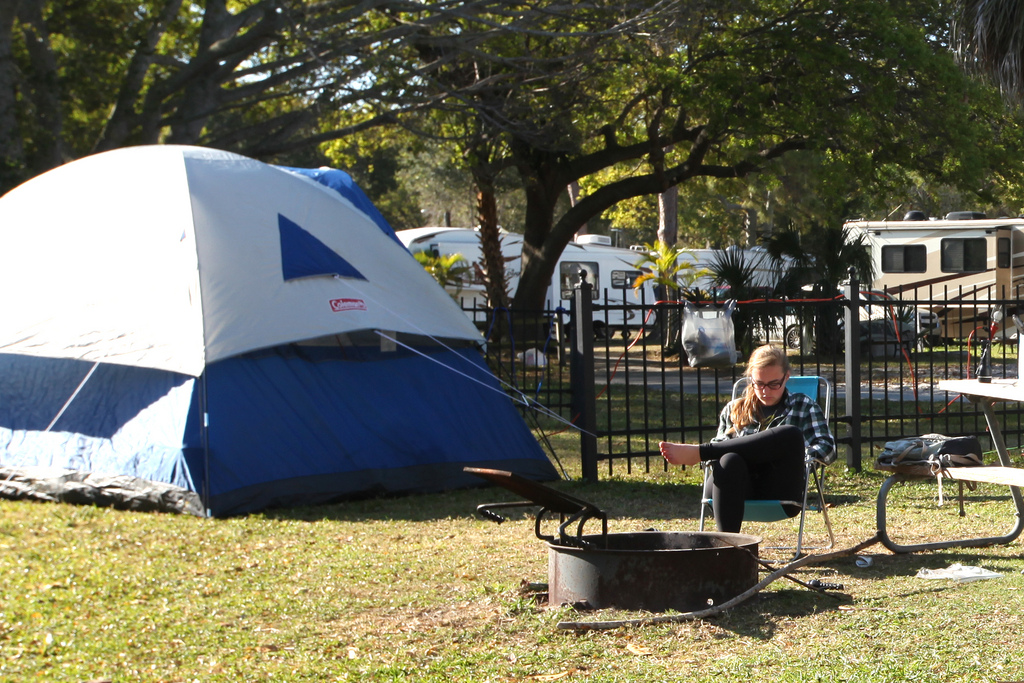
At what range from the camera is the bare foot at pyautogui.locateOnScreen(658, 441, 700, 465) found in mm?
5156

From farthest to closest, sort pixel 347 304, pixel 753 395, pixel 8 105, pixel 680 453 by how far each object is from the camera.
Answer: pixel 8 105, pixel 347 304, pixel 753 395, pixel 680 453

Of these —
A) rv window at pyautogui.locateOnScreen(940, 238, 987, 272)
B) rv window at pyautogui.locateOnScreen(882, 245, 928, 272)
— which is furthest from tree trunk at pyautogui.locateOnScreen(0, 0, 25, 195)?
rv window at pyautogui.locateOnScreen(940, 238, 987, 272)

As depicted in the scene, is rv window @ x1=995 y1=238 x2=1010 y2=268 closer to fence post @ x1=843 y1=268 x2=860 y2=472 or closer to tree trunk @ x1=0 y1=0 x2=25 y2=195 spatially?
fence post @ x1=843 y1=268 x2=860 y2=472

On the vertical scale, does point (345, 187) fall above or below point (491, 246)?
below

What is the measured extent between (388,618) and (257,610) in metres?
0.63

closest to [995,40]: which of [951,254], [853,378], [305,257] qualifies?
[853,378]

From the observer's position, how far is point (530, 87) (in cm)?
1683

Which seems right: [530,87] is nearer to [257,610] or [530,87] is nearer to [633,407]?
[633,407]

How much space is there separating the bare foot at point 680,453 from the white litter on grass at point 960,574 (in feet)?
4.01

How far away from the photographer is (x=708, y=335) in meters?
9.18

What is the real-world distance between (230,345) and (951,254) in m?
18.3

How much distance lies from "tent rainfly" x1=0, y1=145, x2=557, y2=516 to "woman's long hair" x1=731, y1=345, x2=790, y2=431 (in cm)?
289

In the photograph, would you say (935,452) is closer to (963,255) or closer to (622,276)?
(963,255)

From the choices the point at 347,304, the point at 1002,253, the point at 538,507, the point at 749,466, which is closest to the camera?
the point at 749,466
